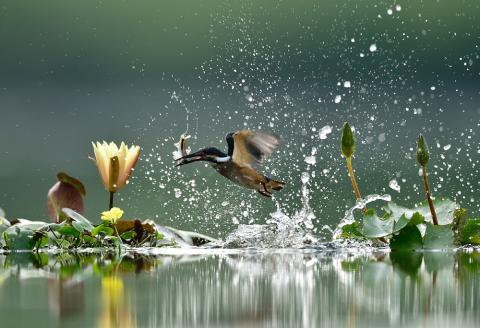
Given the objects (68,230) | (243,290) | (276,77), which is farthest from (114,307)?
(276,77)

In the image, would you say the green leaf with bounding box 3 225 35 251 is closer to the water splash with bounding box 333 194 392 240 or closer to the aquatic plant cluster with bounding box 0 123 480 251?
the aquatic plant cluster with bounding box 0 123 480 251

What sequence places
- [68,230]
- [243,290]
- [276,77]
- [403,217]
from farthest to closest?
[276,77]
[68,230]
[403,217]
[243,290]

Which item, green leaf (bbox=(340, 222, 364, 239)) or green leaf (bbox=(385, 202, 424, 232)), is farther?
green leaf (bbox=(340, 222, 364, 239))

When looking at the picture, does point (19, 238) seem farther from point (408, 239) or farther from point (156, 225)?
point (408, 239)

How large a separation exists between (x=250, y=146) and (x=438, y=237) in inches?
34.7

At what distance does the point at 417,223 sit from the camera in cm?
413

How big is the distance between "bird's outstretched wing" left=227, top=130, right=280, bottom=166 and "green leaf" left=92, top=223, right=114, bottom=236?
2.03 feet

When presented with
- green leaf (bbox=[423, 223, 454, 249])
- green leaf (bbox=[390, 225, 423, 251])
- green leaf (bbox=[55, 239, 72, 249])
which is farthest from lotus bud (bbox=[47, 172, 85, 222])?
green leaf (bbox=[423, 223, 454, 249])

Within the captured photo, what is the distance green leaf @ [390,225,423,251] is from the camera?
13.7 feet

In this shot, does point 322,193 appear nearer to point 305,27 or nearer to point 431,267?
point 305,27

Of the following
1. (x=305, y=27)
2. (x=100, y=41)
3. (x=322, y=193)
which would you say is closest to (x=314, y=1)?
(x=305, y=27)

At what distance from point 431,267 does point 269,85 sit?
1256cm

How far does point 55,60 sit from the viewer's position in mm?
15531

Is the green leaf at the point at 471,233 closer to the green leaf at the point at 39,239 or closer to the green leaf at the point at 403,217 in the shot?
the green leaf at the point at 403,217
